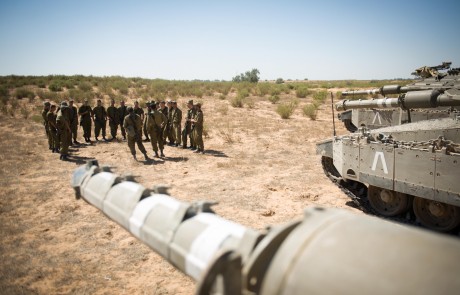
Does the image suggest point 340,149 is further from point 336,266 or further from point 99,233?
point 336,266

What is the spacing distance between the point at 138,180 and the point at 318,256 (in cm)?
773

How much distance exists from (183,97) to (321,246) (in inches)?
1106

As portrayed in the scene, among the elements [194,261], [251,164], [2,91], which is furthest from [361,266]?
[2,91]

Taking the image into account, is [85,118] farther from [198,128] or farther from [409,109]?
[409,109]

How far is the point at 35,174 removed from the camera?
944cm

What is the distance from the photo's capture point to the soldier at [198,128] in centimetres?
1122

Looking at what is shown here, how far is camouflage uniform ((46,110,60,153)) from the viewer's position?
1105 cm

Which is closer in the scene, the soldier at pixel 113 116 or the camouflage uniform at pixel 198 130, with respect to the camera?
the camouflage uniform at pixel 198 130

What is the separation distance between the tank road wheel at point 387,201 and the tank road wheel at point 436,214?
0.67ft

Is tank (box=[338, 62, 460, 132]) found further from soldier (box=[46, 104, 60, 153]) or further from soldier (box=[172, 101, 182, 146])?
soldier (box=[46, 104, 60, 153])

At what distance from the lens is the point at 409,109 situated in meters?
7.20

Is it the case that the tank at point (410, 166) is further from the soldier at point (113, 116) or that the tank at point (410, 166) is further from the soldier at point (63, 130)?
the soldier at point (113, 116)

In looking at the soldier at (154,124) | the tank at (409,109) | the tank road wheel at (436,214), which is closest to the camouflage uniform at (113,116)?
the soldier at (154,124)

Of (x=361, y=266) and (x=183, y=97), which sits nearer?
(x=361, y=266)
